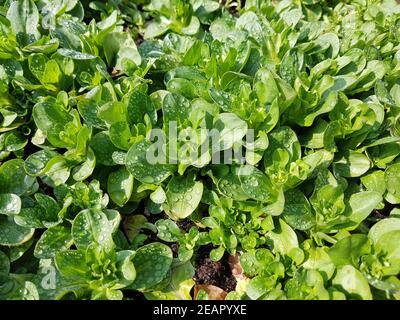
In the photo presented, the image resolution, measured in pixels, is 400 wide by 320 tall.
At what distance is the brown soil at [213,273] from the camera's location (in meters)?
2.07

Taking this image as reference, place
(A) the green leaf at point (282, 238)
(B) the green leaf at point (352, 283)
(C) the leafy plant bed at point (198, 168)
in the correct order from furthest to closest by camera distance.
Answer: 1. (A) the green leaf at point (282, 238)
2. (C) the leafy plant bed at point (198, 168)
3. (B) the green leaf at point (352, 283)

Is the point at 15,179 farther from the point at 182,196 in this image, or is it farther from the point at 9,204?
the point at 182,196

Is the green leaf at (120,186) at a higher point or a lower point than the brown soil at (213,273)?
higher

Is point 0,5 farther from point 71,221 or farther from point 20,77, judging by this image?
Answer: point 71,221

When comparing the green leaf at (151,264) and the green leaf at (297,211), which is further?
the green leaf at (297,211)

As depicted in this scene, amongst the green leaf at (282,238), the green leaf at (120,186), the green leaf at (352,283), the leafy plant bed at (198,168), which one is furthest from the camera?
the green leaf at (120,186)

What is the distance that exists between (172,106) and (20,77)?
0.91m

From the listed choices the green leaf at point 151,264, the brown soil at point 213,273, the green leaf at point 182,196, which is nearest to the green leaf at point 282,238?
the brown soil at point 213,273

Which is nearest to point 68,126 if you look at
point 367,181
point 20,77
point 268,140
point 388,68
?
point 20,77

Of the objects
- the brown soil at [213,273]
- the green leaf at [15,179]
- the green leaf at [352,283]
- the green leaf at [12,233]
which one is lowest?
the brown soil at [213,273]

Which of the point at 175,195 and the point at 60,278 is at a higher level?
the point at 175,195

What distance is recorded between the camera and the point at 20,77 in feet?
7.81

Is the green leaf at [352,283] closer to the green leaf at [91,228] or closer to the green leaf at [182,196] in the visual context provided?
the green leaf at [182,196]

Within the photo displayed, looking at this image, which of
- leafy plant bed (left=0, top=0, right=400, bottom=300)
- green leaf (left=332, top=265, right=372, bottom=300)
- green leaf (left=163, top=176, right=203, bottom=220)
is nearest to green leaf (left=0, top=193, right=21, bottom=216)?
leafy plant bed (left=0, top=0, right=400, bottom=300)
